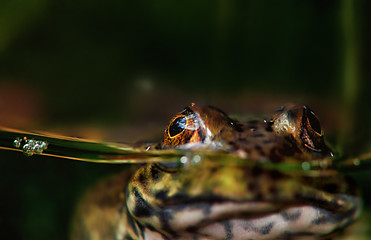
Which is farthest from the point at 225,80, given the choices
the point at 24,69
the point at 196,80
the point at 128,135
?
the point at 24,69

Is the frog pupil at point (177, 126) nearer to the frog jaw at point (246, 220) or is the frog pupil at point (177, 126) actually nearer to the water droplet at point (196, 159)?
the water droplet at point (196, 159)

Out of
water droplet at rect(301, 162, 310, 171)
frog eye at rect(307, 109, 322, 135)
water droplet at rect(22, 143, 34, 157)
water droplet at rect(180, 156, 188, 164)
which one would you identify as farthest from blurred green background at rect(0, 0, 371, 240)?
water droplet at rect(301, 162, 310, 171)

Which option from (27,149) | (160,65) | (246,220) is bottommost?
(246,220)

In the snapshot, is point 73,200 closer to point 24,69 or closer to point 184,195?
point 24,69

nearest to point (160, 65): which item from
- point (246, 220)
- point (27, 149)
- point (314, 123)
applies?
point (27, 149)

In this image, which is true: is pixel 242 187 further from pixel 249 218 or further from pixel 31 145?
pixel 31 145

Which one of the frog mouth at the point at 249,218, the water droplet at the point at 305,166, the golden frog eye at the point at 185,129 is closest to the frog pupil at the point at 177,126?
the golden frog eye at the point at 185,129

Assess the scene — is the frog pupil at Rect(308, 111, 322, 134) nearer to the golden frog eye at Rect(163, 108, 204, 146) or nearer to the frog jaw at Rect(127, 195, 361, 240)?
the frog jaw at Rect(127, 195, 361, 240)
